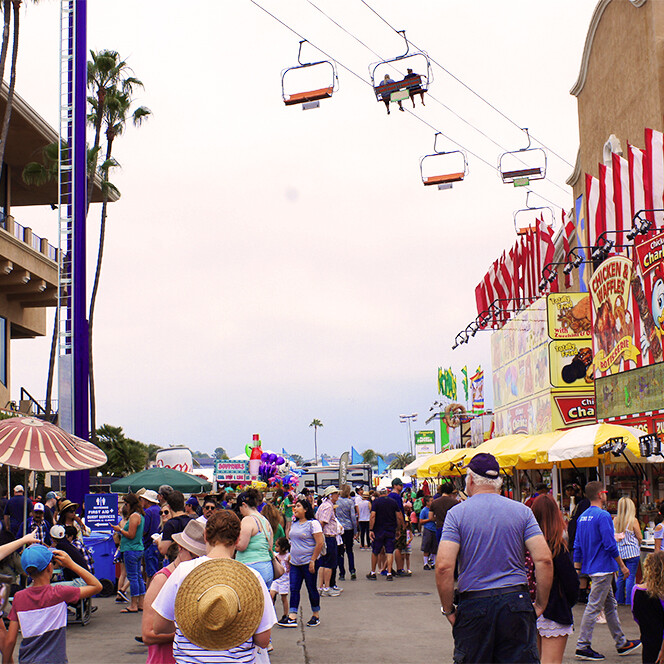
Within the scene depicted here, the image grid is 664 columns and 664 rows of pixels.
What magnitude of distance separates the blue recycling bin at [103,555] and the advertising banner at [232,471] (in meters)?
24.8

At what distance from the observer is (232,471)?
41156 mm

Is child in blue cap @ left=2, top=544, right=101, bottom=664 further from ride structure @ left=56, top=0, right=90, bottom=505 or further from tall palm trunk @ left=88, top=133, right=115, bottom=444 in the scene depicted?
tall palm trunk @ left=88, top=133, right=115, bottom=444

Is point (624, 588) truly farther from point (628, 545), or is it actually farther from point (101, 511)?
point (101, 511)

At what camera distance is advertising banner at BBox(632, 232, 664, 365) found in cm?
1588

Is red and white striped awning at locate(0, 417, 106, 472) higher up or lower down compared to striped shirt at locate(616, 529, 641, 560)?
higher up

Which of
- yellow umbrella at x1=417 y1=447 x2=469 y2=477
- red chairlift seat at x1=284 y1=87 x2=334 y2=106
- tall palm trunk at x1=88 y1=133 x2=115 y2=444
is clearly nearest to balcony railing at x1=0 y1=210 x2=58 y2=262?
tall palm trunk at x1=88 y1=133 x2=115 y2=444

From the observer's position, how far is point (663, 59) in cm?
1944

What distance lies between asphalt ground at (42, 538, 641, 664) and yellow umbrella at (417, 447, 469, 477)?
25.8 ft

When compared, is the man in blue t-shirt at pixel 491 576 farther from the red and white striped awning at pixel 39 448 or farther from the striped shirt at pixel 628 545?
the striped shirt at pixel 628 545

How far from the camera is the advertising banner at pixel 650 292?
52.1 ft

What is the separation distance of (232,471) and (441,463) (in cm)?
1982

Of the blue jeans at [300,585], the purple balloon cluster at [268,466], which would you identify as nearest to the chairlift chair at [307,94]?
the blue jeans at [300,585]

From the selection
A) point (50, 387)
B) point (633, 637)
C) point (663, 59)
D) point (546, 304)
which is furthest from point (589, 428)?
point (50, 387)

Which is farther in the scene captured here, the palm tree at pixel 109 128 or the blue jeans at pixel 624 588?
the palm tree at pixel 109 128
